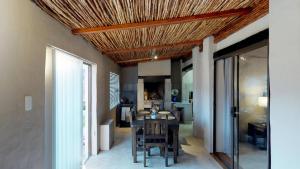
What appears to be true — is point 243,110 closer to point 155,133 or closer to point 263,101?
point 263,101

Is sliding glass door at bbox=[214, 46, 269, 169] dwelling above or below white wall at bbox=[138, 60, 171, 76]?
below

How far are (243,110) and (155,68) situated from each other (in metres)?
5.77

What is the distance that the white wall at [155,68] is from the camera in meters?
9.23

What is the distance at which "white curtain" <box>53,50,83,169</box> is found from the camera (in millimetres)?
2988

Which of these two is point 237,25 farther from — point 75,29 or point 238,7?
point 75,29

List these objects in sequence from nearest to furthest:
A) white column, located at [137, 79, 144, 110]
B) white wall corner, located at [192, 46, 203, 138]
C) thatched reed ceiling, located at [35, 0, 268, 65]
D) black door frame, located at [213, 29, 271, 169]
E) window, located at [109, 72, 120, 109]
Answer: thatched reed ceiling, located at [35, 0, 268, 65] → black door frame, located at [213, 29, 271, 169] → white wall corner, located at [192, 46, 203, 138] → window, located at [109, 72, 120, 109] → white column, located at [137, 79, 144, 110]

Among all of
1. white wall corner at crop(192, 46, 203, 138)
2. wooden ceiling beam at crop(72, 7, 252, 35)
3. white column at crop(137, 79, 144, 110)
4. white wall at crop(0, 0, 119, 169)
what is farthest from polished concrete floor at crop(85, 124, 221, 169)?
white column at crop(137, 79, 144, 110)

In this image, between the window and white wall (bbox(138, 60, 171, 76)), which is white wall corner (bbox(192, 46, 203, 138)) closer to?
white wall (bbox(138, 60, 171, 76))

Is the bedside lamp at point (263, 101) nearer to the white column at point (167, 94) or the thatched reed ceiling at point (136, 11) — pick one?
the thatched reed ceiling at point (136, 11)

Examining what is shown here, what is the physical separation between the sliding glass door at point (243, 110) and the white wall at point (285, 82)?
517mm

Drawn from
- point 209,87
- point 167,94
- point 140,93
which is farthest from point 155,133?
point 167,94

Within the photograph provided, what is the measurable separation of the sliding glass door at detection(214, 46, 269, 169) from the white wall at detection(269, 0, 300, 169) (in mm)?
517

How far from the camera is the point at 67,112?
129 inches

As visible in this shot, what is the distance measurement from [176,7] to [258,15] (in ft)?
3.85
